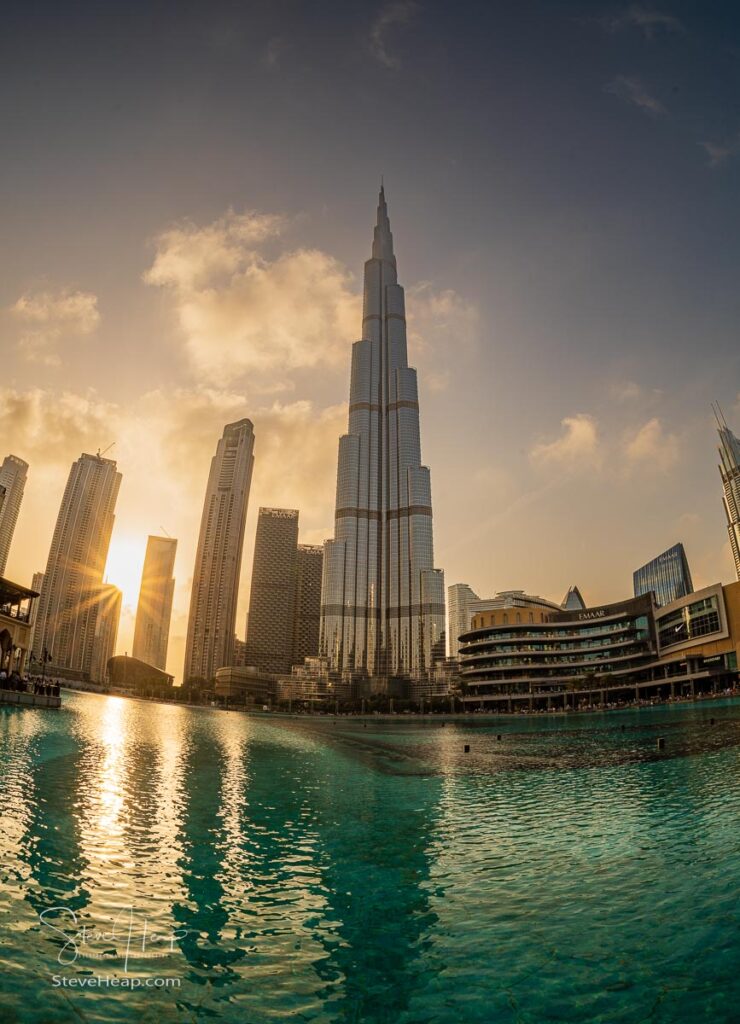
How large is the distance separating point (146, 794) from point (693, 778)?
29.1m

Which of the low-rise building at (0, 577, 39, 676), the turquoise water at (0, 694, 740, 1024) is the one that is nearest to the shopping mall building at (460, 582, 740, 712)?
the turquoise water at (0, 694, 740, 1024)

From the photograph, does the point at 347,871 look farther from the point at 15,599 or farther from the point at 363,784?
the point at 15,599

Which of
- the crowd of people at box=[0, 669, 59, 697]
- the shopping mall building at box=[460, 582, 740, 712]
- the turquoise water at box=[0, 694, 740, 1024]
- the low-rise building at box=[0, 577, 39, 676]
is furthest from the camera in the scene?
the shopping mall building at box=[460, 582, 740, 712]

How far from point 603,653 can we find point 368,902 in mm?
166702

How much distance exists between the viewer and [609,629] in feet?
542

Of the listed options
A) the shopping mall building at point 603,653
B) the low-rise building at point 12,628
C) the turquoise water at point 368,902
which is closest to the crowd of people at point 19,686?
the low-rise building at point 12,628

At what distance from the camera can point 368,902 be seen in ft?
50.6

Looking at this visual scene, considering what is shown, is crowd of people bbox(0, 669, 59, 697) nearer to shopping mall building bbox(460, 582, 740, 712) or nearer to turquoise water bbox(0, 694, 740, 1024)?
turquoise water bbox(0, 694, 740, 1024)

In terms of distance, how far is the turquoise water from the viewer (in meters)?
10.5

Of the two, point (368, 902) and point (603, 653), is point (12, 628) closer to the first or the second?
point (368, 902)

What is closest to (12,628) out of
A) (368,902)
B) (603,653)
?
(368,902)

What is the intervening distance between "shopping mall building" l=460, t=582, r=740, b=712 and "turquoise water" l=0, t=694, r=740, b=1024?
111 m

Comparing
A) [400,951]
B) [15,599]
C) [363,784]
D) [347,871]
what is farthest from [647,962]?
[15,599]

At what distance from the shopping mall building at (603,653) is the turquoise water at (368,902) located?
111 meters
